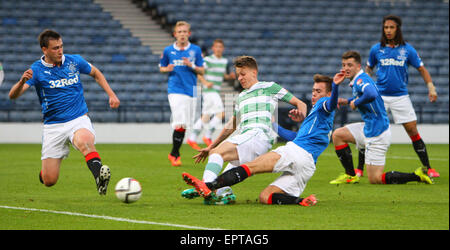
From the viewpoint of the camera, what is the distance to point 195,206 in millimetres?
6500

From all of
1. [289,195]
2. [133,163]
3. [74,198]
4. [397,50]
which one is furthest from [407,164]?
[74,198]

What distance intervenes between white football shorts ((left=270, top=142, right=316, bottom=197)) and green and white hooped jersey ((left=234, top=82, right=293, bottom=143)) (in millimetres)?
275

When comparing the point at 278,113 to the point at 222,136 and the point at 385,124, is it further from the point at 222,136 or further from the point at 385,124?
the point at 222,136

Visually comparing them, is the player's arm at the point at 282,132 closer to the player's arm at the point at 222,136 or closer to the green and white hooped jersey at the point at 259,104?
the green and white hooped jersey at the point at 259,104

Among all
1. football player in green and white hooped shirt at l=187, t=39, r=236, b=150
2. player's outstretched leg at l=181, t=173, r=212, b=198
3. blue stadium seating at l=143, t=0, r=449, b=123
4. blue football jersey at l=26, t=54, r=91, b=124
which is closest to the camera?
player's outstretched leg at l=181, t=173, r=212, b=198

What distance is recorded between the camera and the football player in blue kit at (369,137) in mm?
8461

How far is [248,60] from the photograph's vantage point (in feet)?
22.0

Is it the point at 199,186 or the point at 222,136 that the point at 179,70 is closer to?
the point at 222,136

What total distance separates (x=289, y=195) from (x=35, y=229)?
2.51 m

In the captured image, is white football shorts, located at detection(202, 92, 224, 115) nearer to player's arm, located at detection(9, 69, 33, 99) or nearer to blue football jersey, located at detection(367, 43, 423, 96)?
blue football jersey, located at detection(367, 43, 423, 96)

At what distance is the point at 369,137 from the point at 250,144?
2.75 metres

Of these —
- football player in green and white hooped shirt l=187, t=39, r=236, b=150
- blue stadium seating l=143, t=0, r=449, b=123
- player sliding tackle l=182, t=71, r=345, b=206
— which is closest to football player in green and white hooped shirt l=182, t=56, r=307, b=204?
player sliding tackle l=182, t=71, r=345, b=206

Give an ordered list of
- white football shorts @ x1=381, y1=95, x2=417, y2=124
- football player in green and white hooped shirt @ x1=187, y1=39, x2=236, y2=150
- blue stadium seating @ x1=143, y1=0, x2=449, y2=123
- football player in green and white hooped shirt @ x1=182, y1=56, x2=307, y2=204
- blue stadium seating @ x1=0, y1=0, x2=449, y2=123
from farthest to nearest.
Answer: blue stadium seating @ x1=143, y1=0, x2=449, y2=123
blue stadium seating @ x1=0, y1=0, x2=449, y2=123
football player in green and white hooped shirt @ x1=187, y1=39, x2=236, y2=150
white football shorts @ x1=381, y1=95, x2=417, y2=124
football player in green and white hooped shirt @ x1=182, y1=56, x2=307, y2=204

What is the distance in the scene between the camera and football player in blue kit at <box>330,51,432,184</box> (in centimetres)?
846
